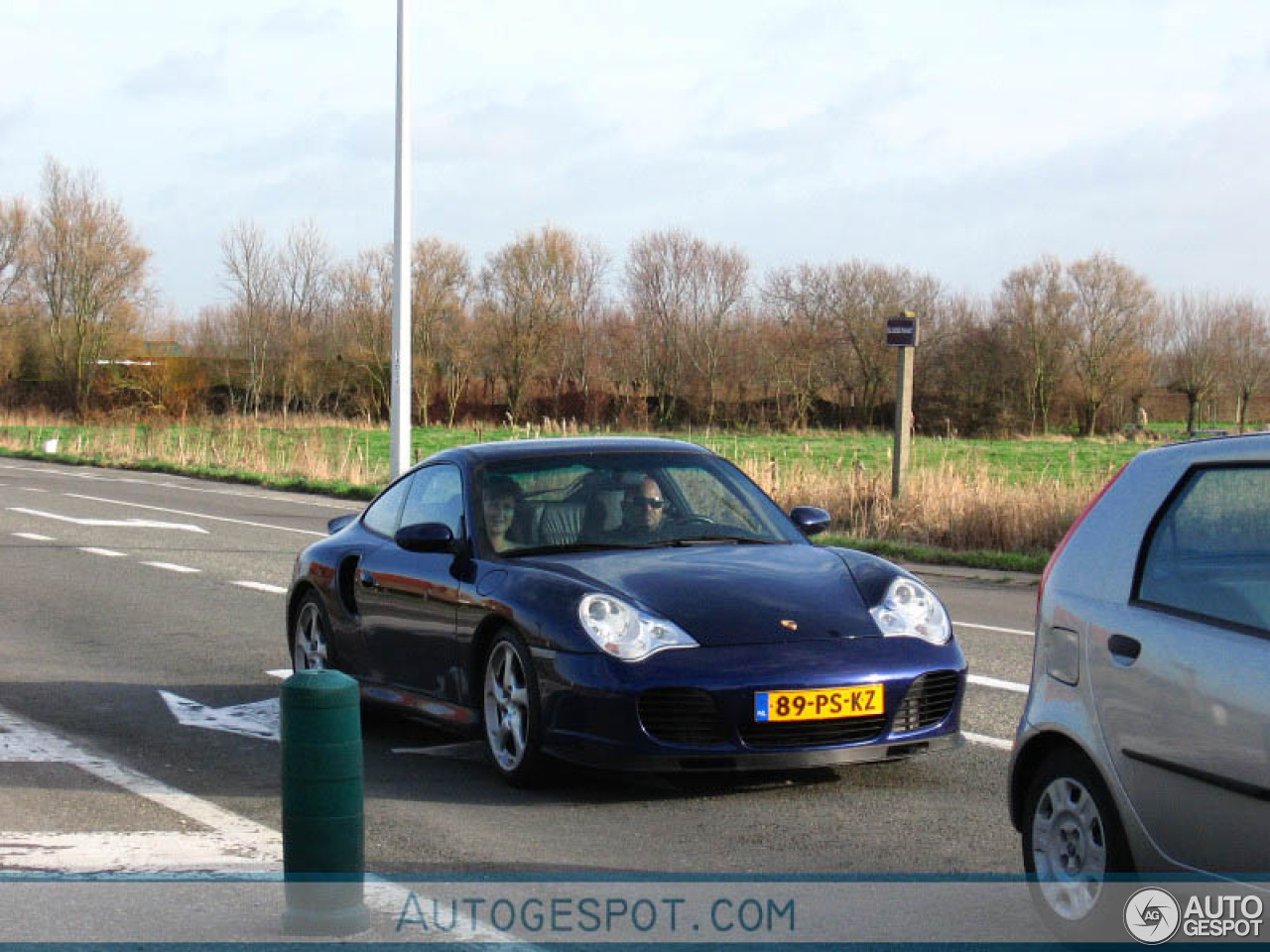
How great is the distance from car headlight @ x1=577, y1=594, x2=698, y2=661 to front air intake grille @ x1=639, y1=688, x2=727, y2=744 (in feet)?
0.59

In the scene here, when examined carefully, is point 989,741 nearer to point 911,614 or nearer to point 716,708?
point 911,614

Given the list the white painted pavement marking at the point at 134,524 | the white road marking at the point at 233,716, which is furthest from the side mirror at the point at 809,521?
the white painted pavement marking at the point at 134,524

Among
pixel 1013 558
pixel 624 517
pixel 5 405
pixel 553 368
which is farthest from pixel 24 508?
pixel 553 368

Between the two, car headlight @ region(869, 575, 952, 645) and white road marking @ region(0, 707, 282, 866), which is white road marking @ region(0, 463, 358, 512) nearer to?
white road marking @ region(0, 707, 282, 866)

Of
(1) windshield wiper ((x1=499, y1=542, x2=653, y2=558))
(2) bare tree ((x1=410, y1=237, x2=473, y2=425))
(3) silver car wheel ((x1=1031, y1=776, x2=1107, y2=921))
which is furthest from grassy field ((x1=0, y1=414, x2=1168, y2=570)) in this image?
(2) bare tree ((x1=410, y1=237, x2=473, y2=425))

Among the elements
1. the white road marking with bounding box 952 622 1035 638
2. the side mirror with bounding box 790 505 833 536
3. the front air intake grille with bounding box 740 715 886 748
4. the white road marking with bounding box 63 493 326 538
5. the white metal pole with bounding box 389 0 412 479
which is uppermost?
the white metal pole with bounding box 389 0 412 479

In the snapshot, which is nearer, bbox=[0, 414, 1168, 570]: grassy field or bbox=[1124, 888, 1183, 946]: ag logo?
bbox=[1124, 888, 1183, 946]: ag logo

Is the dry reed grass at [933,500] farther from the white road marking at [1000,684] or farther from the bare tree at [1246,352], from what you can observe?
the bare tree at [1246,352]

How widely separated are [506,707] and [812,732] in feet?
4.41

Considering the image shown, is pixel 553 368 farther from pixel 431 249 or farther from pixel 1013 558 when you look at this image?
pixel 1013 558

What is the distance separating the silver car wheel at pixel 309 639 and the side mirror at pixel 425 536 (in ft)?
4.82

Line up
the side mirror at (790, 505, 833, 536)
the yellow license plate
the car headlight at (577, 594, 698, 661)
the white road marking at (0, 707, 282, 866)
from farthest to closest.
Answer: the side mirror at (790, 505, 833, 536), the car headlight at (577, 594, 698, 661), the yellow license plate, the white road marking at (0, 707, 282, 866)

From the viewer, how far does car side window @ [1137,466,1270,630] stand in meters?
4.19

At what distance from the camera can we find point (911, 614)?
22.7 ft
